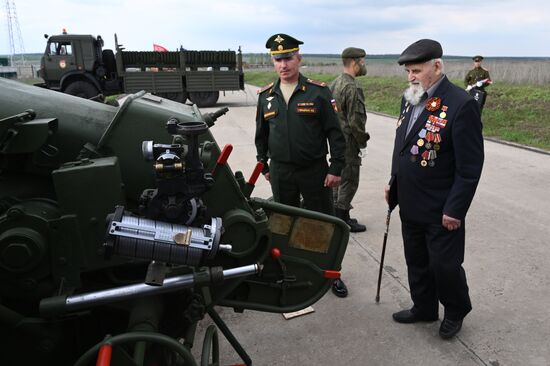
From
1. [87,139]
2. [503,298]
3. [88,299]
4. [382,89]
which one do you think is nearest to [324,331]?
[503,298]

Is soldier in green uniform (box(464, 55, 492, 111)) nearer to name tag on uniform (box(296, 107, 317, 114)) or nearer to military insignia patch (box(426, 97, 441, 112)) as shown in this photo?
name tag on uniform (box(296, 107, 317, 114))

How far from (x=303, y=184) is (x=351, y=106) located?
1198mm

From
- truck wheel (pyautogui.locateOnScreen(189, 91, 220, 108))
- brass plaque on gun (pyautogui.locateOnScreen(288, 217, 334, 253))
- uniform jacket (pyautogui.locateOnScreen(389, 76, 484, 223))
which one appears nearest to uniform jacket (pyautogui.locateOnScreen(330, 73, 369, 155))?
uniform jacket (pyautogui.locateOnScreen(389, 76, 484, 223))

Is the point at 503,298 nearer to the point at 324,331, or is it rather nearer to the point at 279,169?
the point at 324,331

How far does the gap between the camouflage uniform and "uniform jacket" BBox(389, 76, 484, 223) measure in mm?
1302

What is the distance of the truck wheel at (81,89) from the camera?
14.6 m

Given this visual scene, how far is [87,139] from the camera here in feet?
6.49

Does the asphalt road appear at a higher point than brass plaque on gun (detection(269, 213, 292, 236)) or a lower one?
lower

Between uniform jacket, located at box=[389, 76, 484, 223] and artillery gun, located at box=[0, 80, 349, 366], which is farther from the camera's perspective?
uniform jacket, located at box=[389, 76, 484, 223]

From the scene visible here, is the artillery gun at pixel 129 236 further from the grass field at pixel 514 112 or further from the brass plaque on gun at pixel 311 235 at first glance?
the grass field at pixel 514 112

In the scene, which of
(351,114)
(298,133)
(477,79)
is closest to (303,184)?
(298,133)

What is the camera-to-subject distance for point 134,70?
604 inches

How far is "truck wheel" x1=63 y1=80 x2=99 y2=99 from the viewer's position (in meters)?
14.6

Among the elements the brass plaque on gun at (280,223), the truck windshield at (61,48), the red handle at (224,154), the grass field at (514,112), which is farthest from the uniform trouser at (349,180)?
the truck windshield at (61,48)
